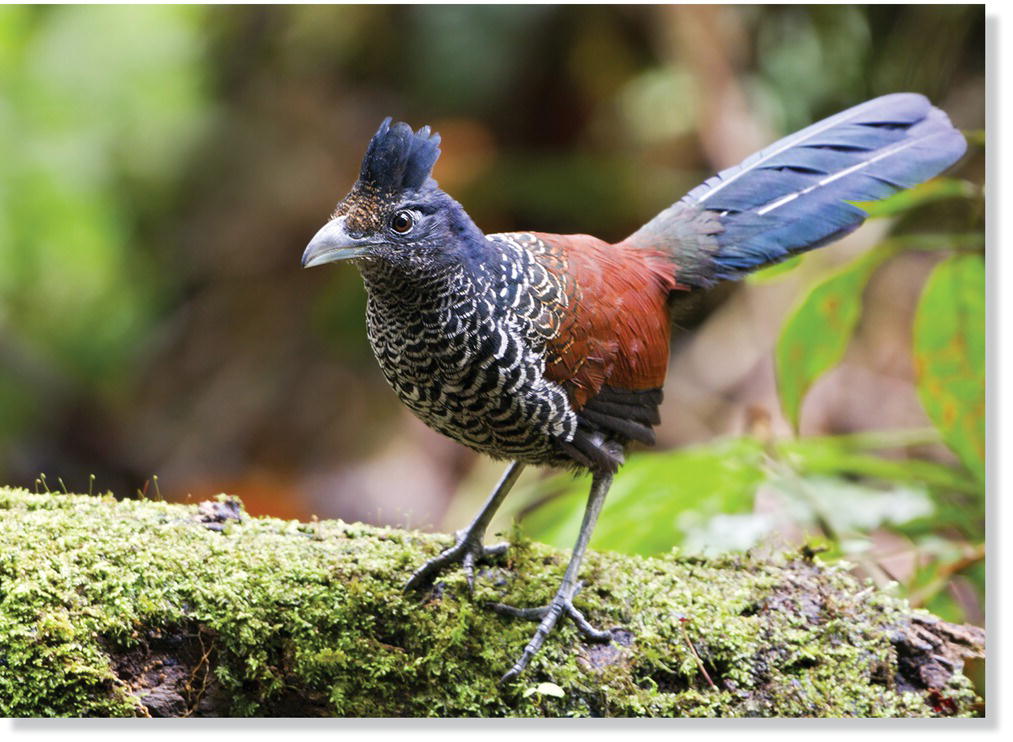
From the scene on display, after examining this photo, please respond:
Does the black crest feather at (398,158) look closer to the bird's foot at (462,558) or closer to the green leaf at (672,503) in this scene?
the bird's foot at (462,558)

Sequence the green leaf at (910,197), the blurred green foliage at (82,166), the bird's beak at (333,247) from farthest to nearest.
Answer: the blurred green foliage at (82,166), the green leaf at (910,197), the bird's beak at (333,247)

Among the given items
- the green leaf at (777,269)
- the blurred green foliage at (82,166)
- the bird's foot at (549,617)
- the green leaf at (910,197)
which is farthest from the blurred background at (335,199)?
the bird's foot at (549,617)

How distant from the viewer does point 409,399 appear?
287 centimetres

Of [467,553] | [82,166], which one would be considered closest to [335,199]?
[82,166]

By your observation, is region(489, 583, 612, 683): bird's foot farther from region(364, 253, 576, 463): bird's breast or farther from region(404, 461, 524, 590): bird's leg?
region(364, 253, 576, 463): bird's breast

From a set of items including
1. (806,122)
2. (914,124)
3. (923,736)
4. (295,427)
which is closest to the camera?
(923,736)

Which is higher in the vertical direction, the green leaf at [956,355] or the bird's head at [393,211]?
the bird's head at [393,211]

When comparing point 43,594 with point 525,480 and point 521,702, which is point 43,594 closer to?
point 521,702

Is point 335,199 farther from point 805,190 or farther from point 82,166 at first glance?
point 805,190

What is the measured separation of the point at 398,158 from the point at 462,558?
3.97 ft

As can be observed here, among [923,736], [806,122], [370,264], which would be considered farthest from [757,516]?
[806,122]

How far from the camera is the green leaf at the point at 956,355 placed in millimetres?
3520

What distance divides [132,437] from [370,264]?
4390 millimetres

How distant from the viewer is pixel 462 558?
10.2 feet
